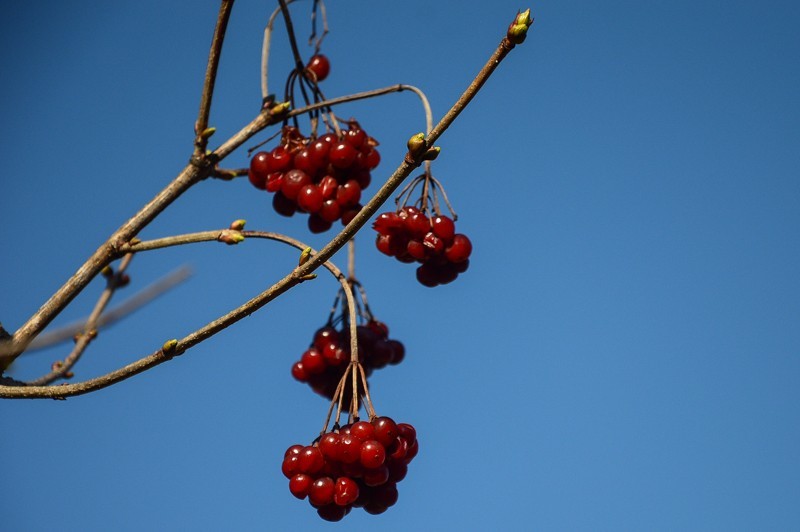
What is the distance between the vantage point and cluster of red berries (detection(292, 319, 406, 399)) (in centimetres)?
244

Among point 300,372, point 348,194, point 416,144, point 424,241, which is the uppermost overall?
point 348,194

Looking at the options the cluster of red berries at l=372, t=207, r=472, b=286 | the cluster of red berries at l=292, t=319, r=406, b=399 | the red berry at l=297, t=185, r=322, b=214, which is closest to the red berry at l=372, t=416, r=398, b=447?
the cluster of red berries at l=292, t=319, r=406, b=399

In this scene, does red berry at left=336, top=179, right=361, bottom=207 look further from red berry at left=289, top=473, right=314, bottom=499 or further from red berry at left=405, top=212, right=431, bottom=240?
red berry at left=289, top=473, right=314, bottom=499

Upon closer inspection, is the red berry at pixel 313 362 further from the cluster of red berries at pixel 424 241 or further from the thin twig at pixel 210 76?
the thin twig at pixel 210 76

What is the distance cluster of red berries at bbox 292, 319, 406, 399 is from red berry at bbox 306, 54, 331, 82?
2.88 feet

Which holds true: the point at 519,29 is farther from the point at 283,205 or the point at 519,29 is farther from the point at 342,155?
the point at 283,205

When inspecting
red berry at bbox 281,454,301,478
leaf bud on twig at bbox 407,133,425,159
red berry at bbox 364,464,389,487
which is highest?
leaf bud on twig at bbox 407,133,425,159

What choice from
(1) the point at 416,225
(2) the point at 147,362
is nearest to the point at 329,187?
(1) the point at 416,225

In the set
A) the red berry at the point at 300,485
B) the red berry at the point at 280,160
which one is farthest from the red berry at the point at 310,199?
the red berry at the point at 300,485

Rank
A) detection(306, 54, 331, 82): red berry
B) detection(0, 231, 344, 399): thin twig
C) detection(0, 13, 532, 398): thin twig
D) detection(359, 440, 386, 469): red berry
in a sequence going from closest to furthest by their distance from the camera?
1. detection(0, 13, 532, 398): thin twig
2. detection(0, 231, 344, 399): thin twig
3. detection(359, 440, 386, 469): red berry
4. detection(306, 54, 331, 82): red berry

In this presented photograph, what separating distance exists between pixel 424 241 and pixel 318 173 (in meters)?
0.37

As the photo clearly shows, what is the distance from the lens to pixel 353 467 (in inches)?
78.5

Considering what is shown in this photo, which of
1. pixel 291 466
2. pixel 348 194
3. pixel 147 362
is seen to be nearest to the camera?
pixel 147 362

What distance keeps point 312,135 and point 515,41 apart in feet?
4.40
